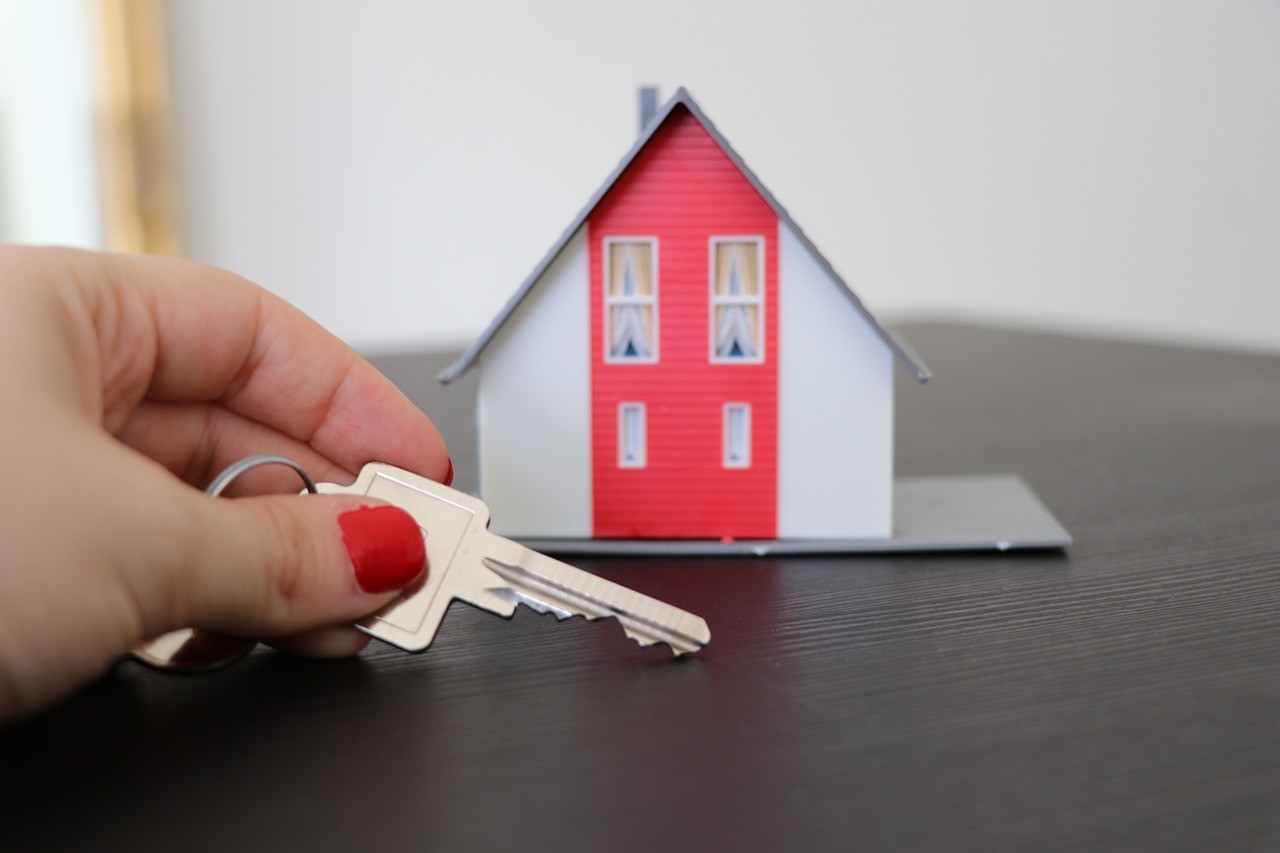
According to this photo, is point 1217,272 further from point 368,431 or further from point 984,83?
point 368,431

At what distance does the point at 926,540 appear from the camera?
2.77ft

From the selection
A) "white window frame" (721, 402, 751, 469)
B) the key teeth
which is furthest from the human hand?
"white window frame" (721, 402, 751, 469)

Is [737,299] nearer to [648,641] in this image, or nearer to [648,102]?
[648,102]

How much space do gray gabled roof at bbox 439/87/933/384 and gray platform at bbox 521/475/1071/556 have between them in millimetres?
112

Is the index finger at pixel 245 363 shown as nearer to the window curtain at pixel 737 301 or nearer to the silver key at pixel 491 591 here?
the silver key at pixel 491 591

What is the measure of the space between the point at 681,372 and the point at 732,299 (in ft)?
0.21

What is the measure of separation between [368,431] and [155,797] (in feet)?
0.91

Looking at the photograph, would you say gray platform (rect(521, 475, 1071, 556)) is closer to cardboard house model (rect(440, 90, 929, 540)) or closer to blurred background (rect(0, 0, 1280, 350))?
cardboard house model (rect(440, 90, 929, 540))

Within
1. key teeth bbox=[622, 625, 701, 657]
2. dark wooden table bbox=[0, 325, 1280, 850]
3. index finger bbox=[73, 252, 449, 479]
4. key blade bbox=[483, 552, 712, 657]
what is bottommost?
dark wooden table bbox=[0, 325, 1280, 850]

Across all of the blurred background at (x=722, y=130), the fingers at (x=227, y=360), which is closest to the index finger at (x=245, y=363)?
the fingers at (x=227, y=360)

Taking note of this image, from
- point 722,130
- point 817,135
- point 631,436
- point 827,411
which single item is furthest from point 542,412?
point 817,135

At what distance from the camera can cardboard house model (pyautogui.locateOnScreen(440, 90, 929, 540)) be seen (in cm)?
86

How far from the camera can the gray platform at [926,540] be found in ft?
2.76

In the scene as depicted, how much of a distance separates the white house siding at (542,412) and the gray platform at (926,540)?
0.02 metres
